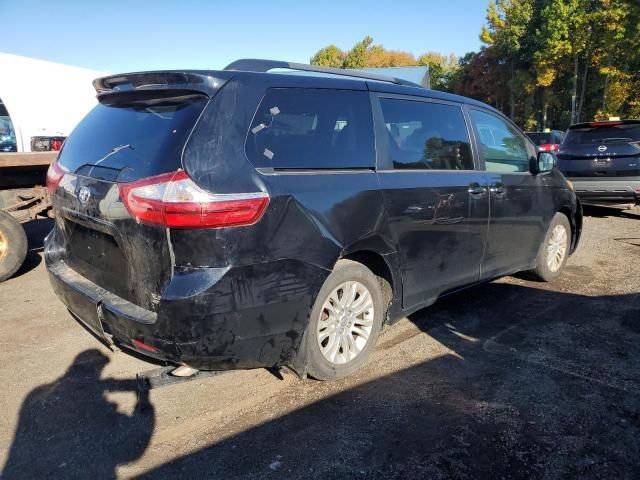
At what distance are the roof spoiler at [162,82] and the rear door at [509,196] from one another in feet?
8.08

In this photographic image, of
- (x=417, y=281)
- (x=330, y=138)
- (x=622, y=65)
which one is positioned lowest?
(x=417, y=281)

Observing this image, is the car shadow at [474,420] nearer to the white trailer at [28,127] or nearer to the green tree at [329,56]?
the white trailer at [28,127]

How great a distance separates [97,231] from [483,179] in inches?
116

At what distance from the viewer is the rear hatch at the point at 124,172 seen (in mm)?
2562

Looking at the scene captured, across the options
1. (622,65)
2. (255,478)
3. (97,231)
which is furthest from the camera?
(622,65)

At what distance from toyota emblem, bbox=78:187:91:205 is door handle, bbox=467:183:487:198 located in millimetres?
2726

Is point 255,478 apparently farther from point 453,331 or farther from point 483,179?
point 483,179

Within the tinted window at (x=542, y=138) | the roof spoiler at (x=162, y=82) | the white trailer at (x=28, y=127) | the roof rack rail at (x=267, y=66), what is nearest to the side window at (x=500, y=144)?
the roof rack rail at (x=267, y=66)

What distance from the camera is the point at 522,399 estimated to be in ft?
10.0

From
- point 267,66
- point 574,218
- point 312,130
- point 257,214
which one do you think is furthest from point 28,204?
point 574,218

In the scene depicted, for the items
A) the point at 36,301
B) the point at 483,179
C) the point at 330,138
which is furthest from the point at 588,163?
the point at 36,301

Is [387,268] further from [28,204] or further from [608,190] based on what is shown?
[608,190]

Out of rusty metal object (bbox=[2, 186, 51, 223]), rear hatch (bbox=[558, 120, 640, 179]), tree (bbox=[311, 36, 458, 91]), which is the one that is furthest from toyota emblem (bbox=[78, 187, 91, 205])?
tree (bbox=[311, 36, 458, 91])

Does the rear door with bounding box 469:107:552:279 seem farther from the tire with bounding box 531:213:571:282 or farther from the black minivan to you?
the black minivan
